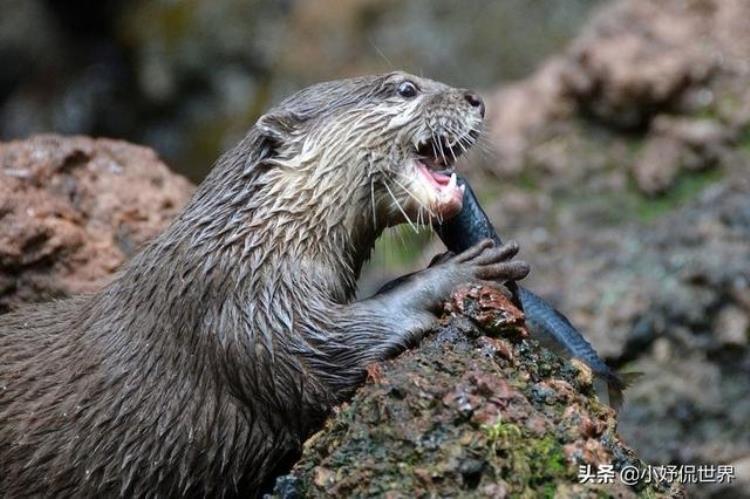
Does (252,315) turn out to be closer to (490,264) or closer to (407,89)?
(490,264)

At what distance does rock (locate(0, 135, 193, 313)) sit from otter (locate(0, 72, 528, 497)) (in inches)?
28.6

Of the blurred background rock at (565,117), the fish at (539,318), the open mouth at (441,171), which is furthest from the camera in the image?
the blurred background rock at (565,117)

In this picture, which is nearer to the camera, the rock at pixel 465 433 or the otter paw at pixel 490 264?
the rock at pixel 465 433

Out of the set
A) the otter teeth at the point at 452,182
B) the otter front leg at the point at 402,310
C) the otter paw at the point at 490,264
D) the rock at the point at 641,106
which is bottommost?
the otter front leg at the point at 402,310

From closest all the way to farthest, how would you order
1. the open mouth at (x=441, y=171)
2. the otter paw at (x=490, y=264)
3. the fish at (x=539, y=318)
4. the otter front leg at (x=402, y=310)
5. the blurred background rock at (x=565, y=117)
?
the otter front leg at (x=402, y=310) → the otter paw at (x=490, y=264) → the open mouth at (x=441, y=171) → the fish at (x=539, y=318) → the blurred background rock at (x=565, y=117)

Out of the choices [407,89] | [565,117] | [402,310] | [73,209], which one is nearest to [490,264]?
[402,310]

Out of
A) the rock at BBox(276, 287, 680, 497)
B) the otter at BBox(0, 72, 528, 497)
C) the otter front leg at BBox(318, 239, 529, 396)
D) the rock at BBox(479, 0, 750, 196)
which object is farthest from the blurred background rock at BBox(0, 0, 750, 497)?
the rock at BBox(276, 287, 680, 497)

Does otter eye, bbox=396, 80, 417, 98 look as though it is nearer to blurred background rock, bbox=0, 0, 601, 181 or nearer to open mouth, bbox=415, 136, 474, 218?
open mouth, bbox=415, 136, 474, 218

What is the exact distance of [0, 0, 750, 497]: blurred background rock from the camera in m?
4.80

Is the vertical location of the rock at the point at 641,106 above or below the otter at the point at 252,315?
above

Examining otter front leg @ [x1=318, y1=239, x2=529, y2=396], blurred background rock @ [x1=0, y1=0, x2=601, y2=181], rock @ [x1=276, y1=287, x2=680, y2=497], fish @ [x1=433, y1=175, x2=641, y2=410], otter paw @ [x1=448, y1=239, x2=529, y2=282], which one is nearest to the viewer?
rock @ [x1=276, y1=287, x2=680, y2=497]

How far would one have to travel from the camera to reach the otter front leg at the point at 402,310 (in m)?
3.11

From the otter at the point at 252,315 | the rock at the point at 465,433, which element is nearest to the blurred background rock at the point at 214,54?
the otter at the point at 252,315

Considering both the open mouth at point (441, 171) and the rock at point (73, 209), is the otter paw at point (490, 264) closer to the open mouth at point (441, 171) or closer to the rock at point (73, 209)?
the open mouth at point (441, 171)
